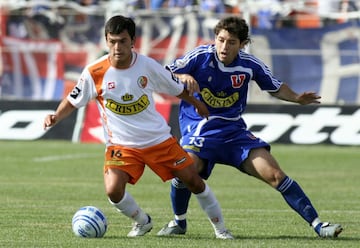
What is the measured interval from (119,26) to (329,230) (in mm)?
2747

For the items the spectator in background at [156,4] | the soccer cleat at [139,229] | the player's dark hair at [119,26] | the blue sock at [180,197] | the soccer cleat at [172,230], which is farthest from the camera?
the spectator in background at [156,4]

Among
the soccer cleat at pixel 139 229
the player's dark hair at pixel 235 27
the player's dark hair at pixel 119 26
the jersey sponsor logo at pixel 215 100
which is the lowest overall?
the soccer cleat at pixel 139 229

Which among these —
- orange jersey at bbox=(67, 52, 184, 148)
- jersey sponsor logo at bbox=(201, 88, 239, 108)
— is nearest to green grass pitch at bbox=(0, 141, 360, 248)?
orange jersey at bbox=(67, 52, 184, 148)

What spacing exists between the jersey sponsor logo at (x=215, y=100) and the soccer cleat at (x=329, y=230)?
1.52m

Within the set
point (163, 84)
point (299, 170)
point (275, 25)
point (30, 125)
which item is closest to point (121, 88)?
point (163, 84)

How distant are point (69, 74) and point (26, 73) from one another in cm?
102

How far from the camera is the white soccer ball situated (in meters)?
9.45

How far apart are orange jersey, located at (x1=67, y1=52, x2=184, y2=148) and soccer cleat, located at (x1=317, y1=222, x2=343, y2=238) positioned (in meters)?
1.74

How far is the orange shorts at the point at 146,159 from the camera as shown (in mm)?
9414

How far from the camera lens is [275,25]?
79.4 ft

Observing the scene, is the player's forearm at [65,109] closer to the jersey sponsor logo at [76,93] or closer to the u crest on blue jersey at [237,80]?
the jersey sponsor logo at [76,93]

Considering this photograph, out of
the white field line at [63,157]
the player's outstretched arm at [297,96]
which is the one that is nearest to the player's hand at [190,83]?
the player's outstretched arm at [297,96]

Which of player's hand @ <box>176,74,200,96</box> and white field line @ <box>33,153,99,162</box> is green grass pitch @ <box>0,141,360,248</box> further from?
player's hand @ <box>176,74,200,96</box>

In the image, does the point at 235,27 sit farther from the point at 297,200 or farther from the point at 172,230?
the point at 172,230
